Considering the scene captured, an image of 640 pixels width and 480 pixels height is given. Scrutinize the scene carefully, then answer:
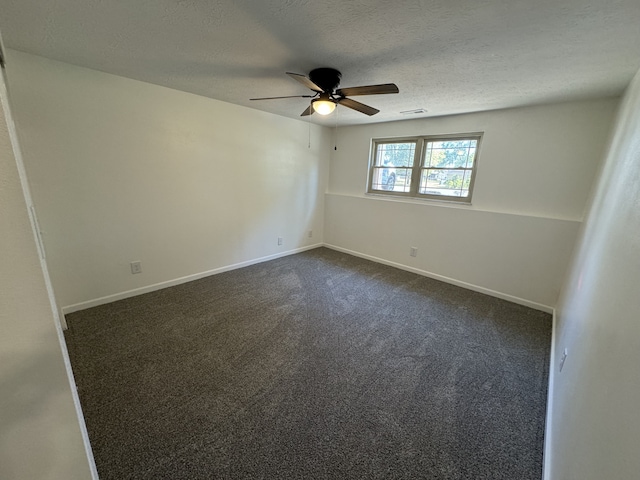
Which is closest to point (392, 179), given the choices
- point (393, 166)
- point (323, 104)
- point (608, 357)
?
point (393, 166)

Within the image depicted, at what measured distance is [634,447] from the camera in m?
0.61

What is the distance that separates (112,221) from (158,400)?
200 cm

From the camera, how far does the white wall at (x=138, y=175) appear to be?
2.29 meters

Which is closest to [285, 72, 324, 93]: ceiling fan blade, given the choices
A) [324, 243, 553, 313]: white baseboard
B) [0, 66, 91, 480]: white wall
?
[0, 66, 91, 480]: white wall

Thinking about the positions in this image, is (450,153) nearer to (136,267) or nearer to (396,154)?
(396,154)

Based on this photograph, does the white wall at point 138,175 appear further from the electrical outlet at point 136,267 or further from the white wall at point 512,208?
the white wall at point 512,208

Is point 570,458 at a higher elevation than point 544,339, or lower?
higher

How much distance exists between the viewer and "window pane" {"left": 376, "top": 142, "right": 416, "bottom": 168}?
4.10 m

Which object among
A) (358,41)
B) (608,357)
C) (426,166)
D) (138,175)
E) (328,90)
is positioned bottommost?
(608,357)

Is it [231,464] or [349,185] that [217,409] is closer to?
[231,464]

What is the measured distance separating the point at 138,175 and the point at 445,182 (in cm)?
394

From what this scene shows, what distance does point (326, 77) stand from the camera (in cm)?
221

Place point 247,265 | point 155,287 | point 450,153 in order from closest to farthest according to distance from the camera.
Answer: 1. point 155,287
2. point 450,153
3. point 247,265

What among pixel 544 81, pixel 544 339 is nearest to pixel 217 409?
pixel 544 339
